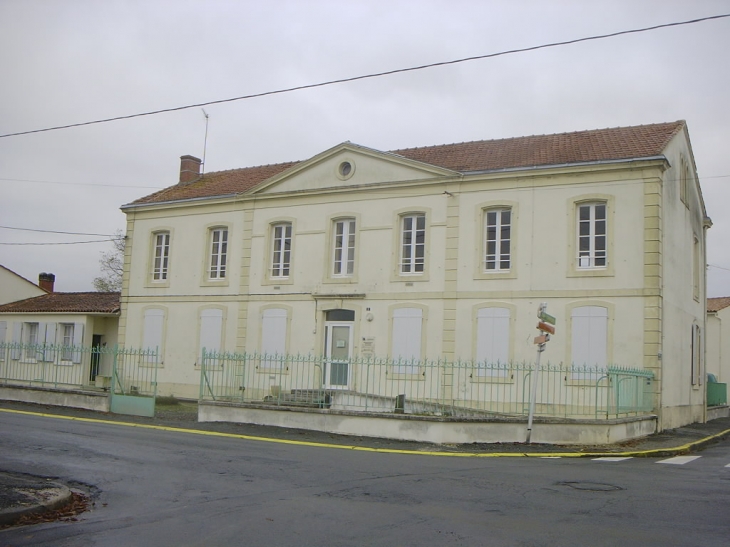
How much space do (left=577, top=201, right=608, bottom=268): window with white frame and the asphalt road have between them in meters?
7.46

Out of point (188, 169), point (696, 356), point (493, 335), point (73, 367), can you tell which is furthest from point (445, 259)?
point (188, 169)

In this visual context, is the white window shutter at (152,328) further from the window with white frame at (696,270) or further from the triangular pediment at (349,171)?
the window with white frame at (696,270)

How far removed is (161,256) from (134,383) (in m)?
4.71

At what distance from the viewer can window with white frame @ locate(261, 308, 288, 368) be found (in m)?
24.5

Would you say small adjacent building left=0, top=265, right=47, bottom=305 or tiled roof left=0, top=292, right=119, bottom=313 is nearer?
tiled roof left=0, top=292, right=119, bottom=313

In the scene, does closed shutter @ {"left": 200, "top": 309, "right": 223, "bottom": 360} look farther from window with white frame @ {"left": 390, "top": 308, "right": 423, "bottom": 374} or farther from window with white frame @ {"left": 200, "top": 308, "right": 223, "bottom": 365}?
window with white frame @ {"left": 390, "top": 308, "right": 423, "bottom": 374}

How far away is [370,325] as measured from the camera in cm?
2305

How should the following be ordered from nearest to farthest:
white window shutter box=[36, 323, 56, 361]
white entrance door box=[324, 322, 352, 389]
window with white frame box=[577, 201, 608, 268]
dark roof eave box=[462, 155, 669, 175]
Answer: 1. dark roof eave box=[462, 155, 669, 175]
2. window with white frame box=[577, 201, 608, 268]
3. white entrance door box=[324, 322, 352, 389]
4. white window shutter box=[36, 323, 56, 361]

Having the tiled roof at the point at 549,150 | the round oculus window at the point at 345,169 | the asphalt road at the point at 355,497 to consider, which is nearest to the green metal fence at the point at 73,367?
the tiled roof at the point at 549,150

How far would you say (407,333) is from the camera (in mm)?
22422

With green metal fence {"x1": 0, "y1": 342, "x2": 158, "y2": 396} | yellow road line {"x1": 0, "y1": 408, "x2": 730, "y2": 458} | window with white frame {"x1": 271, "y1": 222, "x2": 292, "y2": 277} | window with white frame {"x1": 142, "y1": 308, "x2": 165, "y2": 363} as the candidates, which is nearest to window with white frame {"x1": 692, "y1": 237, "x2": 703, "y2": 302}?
yellow road line {"x1": 0, "y1": 408, "x2": 730, "y2": 458}

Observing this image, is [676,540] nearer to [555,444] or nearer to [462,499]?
[462,499]

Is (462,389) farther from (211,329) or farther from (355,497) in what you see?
(355,497)

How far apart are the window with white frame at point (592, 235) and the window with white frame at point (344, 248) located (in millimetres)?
7050
